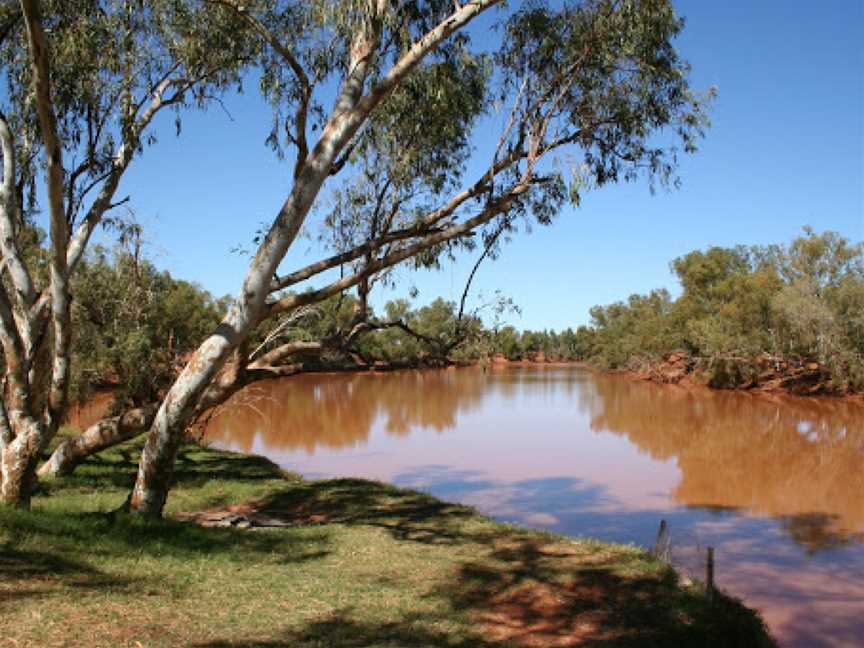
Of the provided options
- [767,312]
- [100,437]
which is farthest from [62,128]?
A: [767,312]

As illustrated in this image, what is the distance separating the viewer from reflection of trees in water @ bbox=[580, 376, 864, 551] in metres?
9.33

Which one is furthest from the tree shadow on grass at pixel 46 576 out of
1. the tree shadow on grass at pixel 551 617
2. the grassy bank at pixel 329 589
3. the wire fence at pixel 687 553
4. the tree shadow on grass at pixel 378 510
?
the wire fence at pixel 687 553

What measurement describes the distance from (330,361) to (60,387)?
7.50 ft

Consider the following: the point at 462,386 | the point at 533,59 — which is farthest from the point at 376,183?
the point at 462,386

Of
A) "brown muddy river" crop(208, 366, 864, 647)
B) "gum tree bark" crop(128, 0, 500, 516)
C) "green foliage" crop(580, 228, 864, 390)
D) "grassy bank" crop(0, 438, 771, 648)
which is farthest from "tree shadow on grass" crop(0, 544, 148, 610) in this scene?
"green foliage" crop(580, 228, 864, 390)

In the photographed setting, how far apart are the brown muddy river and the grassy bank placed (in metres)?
1.62

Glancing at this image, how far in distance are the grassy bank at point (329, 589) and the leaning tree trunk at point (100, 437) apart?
545 mm

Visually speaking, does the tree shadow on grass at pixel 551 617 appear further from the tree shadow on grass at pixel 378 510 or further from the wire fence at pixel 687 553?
the tree shadow on grass at pixel 378 510

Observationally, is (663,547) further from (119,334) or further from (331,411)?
(331,411)

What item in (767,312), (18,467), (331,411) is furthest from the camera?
(767,312)

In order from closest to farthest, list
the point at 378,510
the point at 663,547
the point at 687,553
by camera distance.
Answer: the point at 663,547, the point at 687,553, the point at 378,510

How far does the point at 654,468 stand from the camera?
A: 12258 mm

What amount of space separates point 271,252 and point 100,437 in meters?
2.98

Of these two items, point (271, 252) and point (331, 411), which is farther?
point (331, 411)
